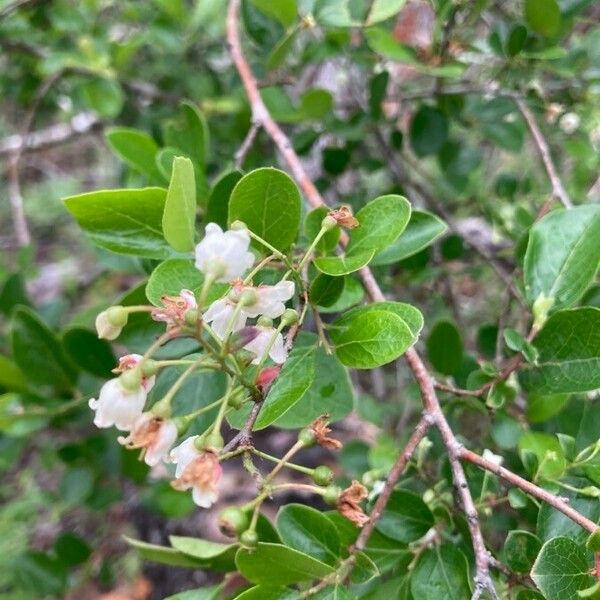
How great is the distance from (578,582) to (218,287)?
17.4 inches

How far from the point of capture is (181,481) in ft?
1.87

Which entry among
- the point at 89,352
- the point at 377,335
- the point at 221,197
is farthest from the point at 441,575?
the point at 89,352

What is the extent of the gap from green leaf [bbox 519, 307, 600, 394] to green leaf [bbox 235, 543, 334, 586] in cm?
34

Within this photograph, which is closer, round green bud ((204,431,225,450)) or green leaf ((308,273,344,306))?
round green bud ((204,431,225,450))

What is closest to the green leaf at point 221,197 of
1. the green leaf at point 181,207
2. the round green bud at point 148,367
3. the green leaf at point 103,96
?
the green leaf at point 181,207

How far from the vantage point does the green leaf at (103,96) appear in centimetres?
149

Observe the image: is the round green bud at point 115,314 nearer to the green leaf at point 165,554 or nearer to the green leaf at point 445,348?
the green leaf at point 165,554

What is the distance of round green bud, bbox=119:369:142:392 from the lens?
1.88ft

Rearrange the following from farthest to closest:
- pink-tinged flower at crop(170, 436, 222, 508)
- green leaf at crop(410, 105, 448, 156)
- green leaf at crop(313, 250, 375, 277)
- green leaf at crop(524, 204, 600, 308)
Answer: green leaf at crop(410, 105, 448, 156) → green leaf at crop(524, 204, 600, 308) → green leaf at crop(313, 250, 375, 277) → pink-tinged flower at crop(170, 436, 222, 508)

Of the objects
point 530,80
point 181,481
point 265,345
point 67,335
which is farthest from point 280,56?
point 181,481

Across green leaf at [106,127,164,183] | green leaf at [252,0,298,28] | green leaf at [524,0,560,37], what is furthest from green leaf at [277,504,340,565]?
green leaf at [524,0,560,37]

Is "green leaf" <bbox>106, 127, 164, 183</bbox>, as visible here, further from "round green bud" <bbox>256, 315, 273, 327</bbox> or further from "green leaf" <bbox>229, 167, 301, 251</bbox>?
"round green bud" <bbox>256, 315, 273, 327</bbox>

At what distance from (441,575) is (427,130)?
957 millimetres

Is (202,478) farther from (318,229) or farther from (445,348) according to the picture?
(445,348)
